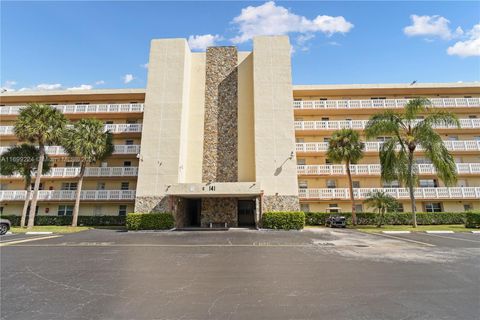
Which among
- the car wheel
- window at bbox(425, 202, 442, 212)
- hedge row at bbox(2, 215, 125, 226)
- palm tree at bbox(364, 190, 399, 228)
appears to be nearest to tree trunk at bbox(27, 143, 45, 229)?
hedge row at bbox(2, 215, 125, 226)

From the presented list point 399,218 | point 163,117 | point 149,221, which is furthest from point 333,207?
point 163,117

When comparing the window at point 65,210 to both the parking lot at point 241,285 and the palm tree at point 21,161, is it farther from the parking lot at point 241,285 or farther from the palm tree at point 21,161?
the parking lot at point 241,285

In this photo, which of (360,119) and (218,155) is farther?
(360,119)

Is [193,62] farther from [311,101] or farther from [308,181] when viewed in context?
[308,181]

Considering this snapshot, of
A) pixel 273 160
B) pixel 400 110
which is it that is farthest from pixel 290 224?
pixel 400 110

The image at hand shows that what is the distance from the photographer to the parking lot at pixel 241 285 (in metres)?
5.28

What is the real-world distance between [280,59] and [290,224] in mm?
18339

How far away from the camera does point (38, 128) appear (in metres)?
25.7

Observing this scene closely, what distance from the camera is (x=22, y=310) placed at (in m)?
5.44

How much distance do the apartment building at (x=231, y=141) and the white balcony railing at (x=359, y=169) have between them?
0.39 feet

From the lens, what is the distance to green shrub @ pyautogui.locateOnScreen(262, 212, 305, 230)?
23.8m

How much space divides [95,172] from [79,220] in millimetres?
5864

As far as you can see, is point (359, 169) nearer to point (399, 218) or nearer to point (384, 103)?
point (399, 218)

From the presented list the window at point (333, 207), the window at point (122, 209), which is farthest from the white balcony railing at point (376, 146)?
the window at point (122, 209)
